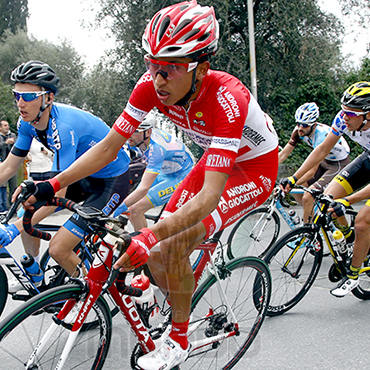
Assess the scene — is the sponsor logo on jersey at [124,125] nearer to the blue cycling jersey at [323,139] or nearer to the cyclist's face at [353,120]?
the cyclist's face at [353,120]

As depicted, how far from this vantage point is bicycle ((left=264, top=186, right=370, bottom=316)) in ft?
12.3

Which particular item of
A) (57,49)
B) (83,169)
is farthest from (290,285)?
(57,49)

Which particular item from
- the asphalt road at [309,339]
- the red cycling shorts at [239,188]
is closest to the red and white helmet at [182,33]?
the red cycling shorts at [239,188]

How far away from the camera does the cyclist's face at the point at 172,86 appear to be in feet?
7.04

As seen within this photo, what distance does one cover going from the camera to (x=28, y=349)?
2.60 metres

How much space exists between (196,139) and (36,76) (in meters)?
1.47

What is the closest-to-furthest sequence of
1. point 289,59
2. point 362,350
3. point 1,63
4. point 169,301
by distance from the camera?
point 169,301 → point 362,350 → point 289,59 → point 1,63

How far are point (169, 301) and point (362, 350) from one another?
1.68 metres

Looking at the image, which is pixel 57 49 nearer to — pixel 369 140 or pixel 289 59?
pixel 289 59

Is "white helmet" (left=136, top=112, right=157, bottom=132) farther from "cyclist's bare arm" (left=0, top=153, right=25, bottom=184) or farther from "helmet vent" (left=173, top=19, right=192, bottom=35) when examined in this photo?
"helmet vent" (left=173, top=19, right=192, bottom=35)

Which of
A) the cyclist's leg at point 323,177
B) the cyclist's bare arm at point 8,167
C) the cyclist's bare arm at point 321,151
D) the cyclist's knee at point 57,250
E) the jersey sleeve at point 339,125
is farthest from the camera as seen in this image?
the cyclist's leg at point 323,177

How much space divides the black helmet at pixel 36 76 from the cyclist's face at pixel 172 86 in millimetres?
1488

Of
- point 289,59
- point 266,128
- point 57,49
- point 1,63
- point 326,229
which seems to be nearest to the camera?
point 266,128

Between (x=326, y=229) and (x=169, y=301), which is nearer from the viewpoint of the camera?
(x=169, y=301)
